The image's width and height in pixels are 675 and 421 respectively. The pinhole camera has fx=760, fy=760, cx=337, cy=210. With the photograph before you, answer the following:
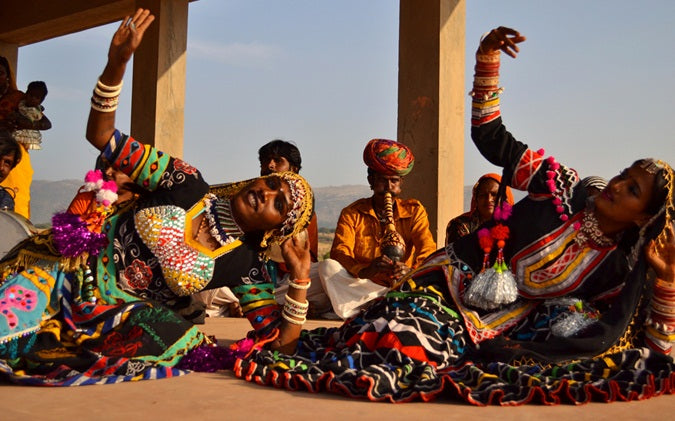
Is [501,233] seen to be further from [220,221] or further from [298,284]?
[220,221]

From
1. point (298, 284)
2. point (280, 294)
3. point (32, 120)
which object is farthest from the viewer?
point (32, 120)

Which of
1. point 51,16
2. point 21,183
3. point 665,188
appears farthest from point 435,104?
point 51,16

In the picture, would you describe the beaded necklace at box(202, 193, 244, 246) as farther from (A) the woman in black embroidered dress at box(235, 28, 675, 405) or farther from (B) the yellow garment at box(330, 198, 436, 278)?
(B) the yellow garment at box(330, 198, 436, 278)

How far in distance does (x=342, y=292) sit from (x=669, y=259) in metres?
3.41

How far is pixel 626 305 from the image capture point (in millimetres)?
3908

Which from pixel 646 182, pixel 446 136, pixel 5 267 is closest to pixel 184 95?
pixel 446 136

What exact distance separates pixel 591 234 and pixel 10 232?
3927 mm

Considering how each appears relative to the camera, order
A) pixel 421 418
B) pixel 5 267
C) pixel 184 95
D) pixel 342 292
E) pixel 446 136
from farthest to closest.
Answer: pixel 184 95 → pixel 446 136 → pixel 342 292 → pixel 5 267 → pixel 421 418

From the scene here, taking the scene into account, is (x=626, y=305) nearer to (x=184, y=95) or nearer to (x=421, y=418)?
(x=421, y=418)

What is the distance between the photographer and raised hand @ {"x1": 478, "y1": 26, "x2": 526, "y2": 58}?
13.3ft

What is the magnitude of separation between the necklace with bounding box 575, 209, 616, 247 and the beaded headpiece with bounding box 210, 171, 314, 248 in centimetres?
147

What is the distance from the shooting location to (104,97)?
3615 mm

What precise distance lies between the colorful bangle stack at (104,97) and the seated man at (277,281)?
3337mm

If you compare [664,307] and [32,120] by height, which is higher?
[32,120]
